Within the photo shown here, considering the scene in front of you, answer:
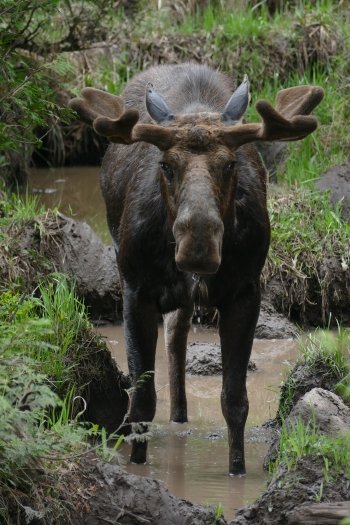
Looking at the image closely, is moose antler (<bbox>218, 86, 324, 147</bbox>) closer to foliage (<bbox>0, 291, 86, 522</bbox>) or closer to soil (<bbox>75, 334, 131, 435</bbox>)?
foliage (<bbox>0, 291, 86, 522</bbox>)

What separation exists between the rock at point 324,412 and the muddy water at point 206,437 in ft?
1.77

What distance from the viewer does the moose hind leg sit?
8.20 meters

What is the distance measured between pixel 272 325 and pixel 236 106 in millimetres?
3451

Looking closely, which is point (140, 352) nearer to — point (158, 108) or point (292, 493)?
point (158, 108)

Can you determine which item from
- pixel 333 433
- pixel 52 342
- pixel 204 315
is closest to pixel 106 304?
pixel 204 315

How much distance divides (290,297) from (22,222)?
88.8 inches

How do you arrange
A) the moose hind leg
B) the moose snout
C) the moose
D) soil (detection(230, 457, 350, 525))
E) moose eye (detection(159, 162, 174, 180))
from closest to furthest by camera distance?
1. soil (detection(230, 457, 350, 525))
2. the moose snout
3. the moose
4. moose eye (detection(159, 162, 174, 180))
5. the moose hind leg

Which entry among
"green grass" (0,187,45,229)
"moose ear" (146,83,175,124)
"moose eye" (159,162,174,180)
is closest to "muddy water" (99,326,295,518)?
"green grass" (0,187,45,229)

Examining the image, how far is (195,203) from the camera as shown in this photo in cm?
614

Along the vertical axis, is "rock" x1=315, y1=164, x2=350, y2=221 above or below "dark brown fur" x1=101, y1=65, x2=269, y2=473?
below

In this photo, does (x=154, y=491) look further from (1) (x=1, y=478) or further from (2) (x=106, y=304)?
(2) (x=106, y=304)

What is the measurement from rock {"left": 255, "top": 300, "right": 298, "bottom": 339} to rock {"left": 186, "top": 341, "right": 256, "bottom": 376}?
67 centimetres

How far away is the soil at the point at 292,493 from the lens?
17.9ft

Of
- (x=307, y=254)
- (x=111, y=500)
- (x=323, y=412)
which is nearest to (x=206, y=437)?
(x=323, y=412)
